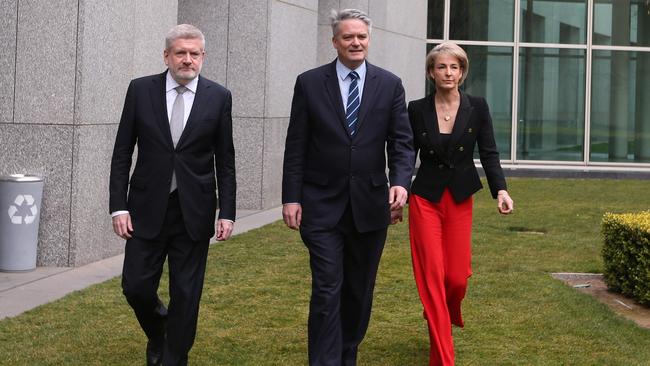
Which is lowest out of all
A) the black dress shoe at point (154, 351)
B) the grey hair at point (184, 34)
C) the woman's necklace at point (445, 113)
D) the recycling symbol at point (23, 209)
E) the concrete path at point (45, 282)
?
the black dress shoe at point (154, 351)

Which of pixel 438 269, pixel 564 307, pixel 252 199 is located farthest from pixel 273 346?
pixel 252 199

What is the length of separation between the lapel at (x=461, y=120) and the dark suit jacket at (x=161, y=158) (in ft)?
4.53

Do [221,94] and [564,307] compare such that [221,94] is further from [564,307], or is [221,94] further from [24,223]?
[24,223]

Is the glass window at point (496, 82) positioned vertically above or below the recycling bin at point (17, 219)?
above

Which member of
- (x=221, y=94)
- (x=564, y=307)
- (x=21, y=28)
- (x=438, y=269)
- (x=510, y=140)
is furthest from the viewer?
(x=510, y=140)

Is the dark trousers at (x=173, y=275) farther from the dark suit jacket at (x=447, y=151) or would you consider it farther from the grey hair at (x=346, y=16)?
the dark suit jacket at (x=447, y=151)

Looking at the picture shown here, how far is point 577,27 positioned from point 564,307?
59.3 feet

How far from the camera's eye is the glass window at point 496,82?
26172 mm

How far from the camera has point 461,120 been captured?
22.5 feet

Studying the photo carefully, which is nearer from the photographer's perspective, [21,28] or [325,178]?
[325,178]

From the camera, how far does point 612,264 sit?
9711 millimetres

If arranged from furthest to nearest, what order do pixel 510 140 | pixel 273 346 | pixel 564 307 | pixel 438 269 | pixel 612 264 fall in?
pixel 510 140 < pixel 612 264 < pixel 564 307 < pixel 273 346 < pixel 438 269

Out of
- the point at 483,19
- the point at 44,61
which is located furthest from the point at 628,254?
the point at 483,19

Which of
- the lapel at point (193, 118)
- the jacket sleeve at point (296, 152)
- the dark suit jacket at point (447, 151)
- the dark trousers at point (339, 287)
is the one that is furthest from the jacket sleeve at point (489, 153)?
the lapel at point (193, 118)
